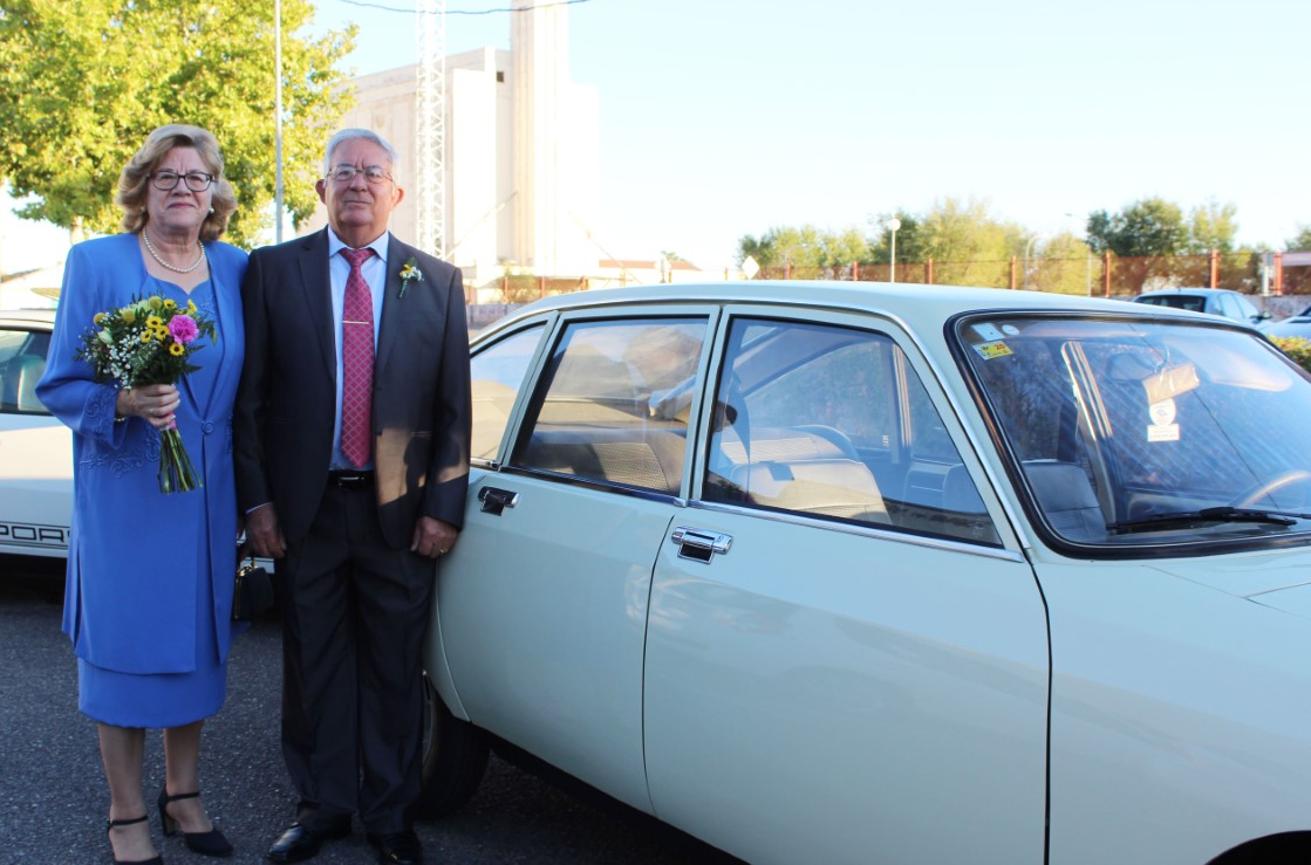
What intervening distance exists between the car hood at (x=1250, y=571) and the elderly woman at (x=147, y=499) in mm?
2624

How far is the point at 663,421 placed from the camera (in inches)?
128

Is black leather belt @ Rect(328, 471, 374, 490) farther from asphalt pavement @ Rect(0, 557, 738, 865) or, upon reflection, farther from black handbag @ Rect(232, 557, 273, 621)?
asphalt pavement @ Rect(0, 557, 738, 865)

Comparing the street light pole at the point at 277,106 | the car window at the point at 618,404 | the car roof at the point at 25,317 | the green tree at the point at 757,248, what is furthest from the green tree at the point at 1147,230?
the car window at the point at 618,404

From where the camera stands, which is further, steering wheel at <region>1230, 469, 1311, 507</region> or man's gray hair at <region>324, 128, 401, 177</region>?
man's gray hair at <region>324, 128, 401, 177</region>

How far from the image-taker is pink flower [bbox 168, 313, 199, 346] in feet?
10.7

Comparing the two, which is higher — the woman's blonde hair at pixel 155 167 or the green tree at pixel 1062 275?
the green tree at pixel 1062 275

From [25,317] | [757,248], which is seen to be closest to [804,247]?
[757,248]

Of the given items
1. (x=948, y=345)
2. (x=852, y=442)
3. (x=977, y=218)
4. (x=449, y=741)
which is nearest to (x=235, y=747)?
(x=449, y=741)

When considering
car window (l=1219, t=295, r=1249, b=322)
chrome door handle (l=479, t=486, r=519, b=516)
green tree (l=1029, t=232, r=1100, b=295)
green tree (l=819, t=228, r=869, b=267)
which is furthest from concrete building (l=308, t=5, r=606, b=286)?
chrome door handle (l=479, t=486, r=519, b=516)

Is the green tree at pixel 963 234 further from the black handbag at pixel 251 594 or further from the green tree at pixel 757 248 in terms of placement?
the black handbag at pixel 251 594

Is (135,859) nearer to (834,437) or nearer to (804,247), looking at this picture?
(834,437)

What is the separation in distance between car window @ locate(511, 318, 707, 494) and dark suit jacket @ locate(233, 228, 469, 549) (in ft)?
0.84

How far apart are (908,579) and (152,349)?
2.07 metres

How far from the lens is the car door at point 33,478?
6355 millimetres
